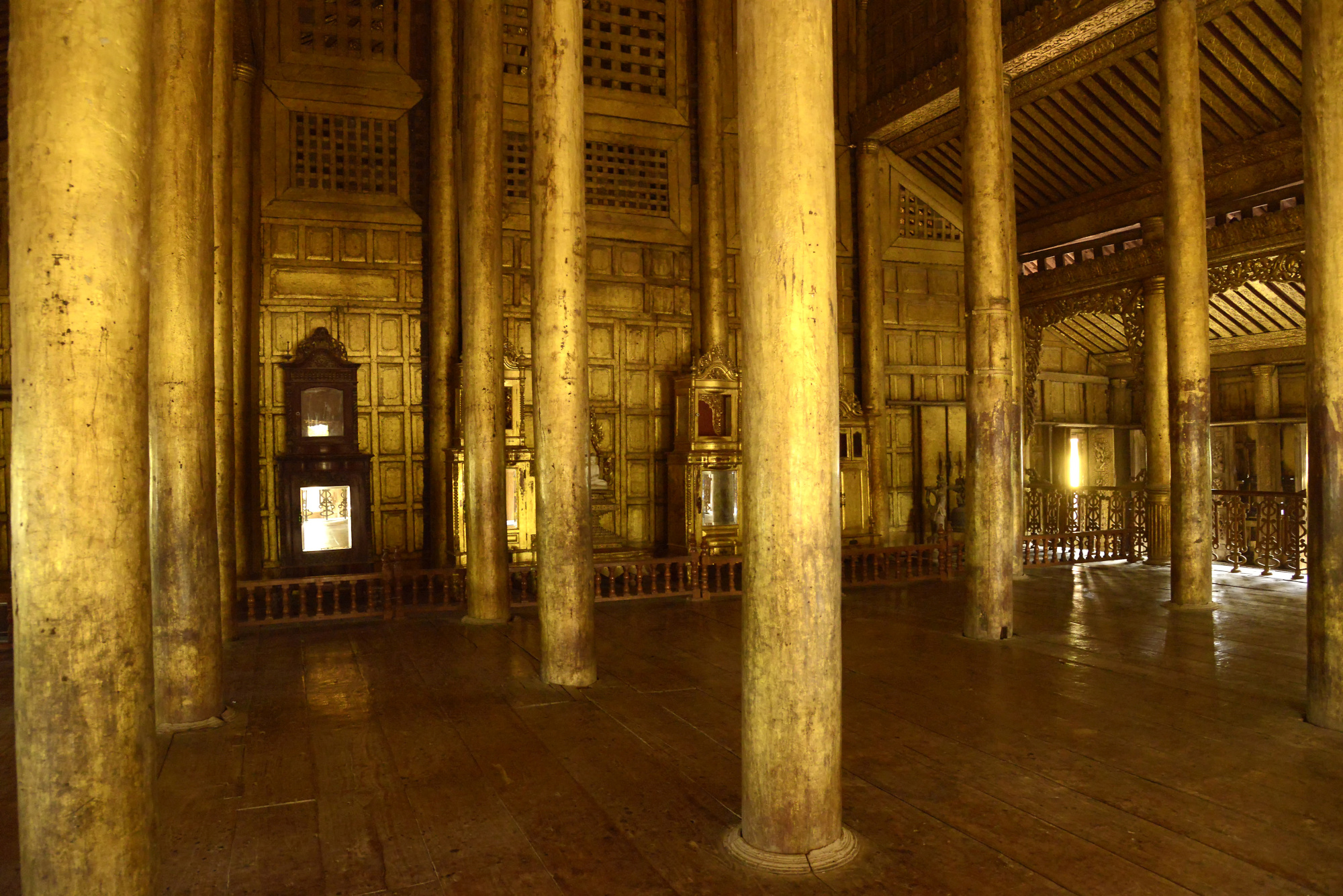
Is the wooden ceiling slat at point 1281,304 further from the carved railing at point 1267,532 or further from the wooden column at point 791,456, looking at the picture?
the wooden column at point 791,456

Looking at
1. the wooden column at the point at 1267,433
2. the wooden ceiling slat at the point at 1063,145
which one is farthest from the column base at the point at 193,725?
the wooden column at the point at 1267,433

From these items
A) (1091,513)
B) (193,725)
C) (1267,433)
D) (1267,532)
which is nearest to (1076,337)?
(1267,433)

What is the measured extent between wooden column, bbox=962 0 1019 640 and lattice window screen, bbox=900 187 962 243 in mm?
8272

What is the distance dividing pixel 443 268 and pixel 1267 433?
693 inches

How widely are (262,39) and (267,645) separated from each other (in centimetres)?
864

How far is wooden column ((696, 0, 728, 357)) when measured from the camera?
13828mm

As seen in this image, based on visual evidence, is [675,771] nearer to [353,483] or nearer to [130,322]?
[130,322]

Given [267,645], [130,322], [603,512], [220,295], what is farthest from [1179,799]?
[603,512]

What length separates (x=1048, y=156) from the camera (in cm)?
1534

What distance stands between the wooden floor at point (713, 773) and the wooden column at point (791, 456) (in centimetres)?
32

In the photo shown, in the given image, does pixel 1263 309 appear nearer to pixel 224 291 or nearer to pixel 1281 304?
pixel 1281 304

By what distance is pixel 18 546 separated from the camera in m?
2.74

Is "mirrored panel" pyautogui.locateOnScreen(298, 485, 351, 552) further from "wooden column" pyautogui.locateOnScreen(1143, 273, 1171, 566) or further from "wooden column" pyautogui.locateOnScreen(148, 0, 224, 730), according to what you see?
"wooden column" pyautogui.locateOnScreen(1143, 273, 1171, 566)

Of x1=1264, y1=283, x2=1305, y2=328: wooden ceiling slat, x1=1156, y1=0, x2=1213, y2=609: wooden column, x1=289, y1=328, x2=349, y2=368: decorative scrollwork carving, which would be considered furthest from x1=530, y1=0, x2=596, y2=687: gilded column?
x1=1264, y1=283, x2=1305, y2=328: wooden ceiling slat
